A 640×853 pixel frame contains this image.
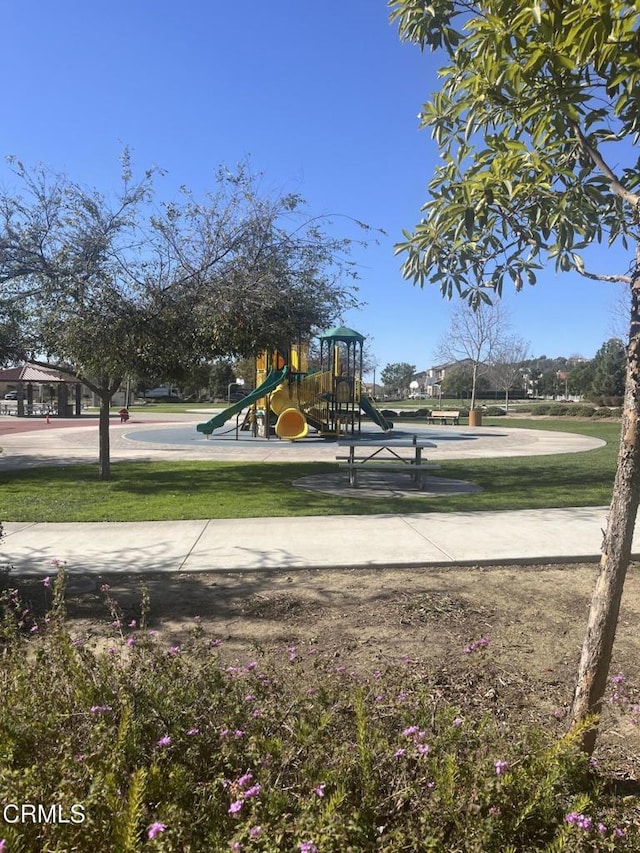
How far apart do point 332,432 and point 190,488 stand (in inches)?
447

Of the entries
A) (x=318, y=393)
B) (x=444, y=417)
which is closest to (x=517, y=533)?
(x=318, y=393)

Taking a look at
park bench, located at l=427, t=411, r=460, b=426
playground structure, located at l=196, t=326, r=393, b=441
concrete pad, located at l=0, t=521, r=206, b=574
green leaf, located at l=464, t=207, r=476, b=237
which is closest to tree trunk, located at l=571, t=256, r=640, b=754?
green leaf, located at l=464, t=207, r=476, b=237

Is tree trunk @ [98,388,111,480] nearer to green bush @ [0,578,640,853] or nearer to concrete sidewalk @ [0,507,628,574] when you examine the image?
concrete sidewalk @ [0,507,628,574]

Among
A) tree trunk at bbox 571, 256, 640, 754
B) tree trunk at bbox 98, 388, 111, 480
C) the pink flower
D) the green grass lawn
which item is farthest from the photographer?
tree trunk at bbox 98, 388, 111, 480

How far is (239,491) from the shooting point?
33.4 feet

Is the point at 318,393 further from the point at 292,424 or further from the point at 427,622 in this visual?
the point at 427,622

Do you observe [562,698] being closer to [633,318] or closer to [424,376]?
[633,318]

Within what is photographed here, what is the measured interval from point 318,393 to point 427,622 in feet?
57.1

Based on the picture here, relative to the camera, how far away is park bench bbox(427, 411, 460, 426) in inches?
1404

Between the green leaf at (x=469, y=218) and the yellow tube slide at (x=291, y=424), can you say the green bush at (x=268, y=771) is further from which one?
the yellow tube slide at (x=291, y=424)

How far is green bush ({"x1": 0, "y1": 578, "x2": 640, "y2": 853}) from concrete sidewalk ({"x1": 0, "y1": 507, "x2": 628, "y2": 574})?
119 inches

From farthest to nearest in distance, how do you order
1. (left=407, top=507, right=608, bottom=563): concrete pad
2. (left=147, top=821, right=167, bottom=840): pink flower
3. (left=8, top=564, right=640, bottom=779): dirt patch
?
(left=407, top=507, right=608, bottom=563): concrete pad < (left=8, top=564, right=640, bottom=779): dirt patch < (left=147, top=821, right=167, bottom=840): pink flower

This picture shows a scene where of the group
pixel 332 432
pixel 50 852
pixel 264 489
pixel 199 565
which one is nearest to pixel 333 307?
pixel 264 489

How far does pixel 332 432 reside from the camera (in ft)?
70.6
